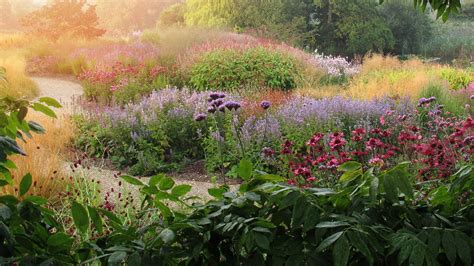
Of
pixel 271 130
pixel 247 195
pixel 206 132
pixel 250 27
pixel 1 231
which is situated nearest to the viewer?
pixel 1 231

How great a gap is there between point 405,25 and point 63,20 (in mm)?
13426

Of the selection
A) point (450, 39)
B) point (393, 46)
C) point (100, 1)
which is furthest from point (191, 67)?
point (100, 1)

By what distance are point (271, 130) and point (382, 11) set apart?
19413 mm

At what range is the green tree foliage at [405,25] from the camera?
2392cm

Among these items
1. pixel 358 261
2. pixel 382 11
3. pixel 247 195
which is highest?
pixel 247 195

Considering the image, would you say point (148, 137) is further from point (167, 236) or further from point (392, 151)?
point (167, 236)

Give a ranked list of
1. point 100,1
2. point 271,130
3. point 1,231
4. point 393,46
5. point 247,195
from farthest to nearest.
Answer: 1. point 100,1
2. point 393,46
3. point 271,130
4. point 247,195
5. point 1,231

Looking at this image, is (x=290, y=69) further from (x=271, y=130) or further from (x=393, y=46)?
(x=393, y=46)

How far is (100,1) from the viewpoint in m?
38.8

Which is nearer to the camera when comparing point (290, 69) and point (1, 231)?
point (1, 231)

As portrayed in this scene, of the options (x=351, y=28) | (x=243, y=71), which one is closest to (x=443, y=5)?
(x=243, y=71)

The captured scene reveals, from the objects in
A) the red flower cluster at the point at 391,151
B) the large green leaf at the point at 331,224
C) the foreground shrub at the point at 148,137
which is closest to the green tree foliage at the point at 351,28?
the foreground shrub at the point at 148,137

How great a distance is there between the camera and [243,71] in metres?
11.2

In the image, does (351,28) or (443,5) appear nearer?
(443,5)
